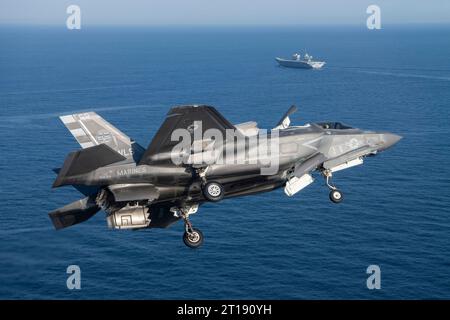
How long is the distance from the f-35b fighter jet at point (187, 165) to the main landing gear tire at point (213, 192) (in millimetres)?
64

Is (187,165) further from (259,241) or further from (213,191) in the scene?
(259,241)

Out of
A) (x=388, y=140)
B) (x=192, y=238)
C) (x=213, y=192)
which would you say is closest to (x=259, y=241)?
(x=388, y=140)

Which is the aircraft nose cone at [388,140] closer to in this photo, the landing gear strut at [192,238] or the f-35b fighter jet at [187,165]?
the f-35b fighter jet at [187,165]

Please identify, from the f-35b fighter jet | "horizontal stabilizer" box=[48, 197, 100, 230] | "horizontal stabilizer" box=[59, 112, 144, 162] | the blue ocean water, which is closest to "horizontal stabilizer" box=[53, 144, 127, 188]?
the f-35b fighter jet

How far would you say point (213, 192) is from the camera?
4028 cm

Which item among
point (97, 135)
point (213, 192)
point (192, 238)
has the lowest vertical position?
point (192, 238)

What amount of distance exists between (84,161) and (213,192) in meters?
8.50

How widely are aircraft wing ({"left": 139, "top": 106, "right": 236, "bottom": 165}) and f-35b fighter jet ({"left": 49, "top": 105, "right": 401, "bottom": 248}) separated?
0.06 metres

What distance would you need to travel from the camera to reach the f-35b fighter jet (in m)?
40.3

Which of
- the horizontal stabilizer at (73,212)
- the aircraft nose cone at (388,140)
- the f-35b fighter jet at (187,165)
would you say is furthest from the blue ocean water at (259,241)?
the aircraft nose cone at (388,140)

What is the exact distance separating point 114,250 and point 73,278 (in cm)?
1034

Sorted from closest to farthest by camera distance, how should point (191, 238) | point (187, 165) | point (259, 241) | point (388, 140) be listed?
point (187, 165) → point (191, 238) → point (388, 140) → point (259, 241)

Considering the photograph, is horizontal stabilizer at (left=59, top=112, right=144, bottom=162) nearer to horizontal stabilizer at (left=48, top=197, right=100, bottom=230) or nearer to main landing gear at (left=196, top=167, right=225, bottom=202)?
horizontal stabilizer at (left=48, top=197, right=100, bottom=230)

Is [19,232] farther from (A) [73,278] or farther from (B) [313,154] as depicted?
(B) [313,154]
